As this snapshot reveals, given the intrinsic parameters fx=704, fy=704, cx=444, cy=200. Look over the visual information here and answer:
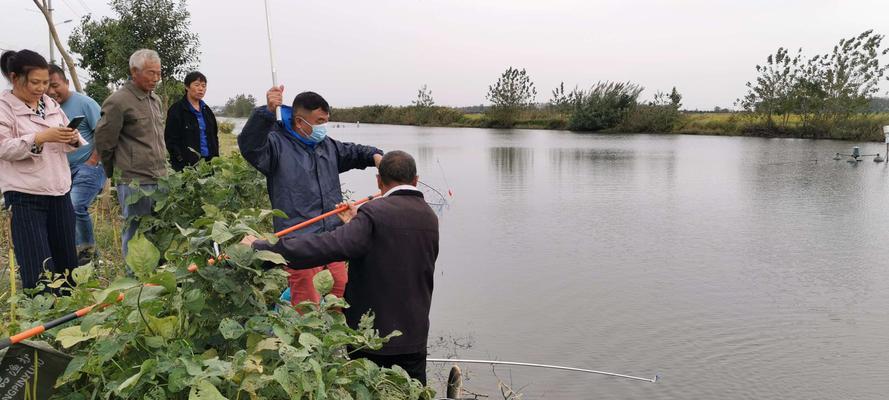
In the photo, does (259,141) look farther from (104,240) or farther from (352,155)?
(104,240)

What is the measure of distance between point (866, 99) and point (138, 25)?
3840cm

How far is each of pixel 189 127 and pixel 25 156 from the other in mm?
2469

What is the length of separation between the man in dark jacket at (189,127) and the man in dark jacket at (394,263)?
3469mm

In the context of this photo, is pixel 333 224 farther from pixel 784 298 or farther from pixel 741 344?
pixel 784 298

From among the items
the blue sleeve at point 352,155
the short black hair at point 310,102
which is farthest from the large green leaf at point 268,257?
the blue sleeve at point 352,155

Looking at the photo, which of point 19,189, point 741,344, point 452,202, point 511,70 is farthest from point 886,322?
point 511,70

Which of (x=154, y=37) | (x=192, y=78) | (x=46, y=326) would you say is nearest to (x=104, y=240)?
(x=192, y=78)

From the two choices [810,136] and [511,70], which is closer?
[810,136]

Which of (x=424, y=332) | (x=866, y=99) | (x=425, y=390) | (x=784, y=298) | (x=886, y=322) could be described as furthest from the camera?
(x=866, y=99)

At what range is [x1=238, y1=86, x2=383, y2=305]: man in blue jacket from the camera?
3.95 metres

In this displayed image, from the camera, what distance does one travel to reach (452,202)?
14.7 m

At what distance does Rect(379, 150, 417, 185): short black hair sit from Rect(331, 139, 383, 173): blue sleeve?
Result: 125 cm

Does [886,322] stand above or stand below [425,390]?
below

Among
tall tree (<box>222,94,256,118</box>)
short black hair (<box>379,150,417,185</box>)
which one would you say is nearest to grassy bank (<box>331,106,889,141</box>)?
tall tree (<box>222,94,256,118</box>)
